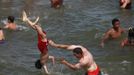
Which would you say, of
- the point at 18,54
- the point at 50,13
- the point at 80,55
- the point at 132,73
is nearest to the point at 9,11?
the point at 50,13

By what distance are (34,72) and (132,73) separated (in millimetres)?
3096

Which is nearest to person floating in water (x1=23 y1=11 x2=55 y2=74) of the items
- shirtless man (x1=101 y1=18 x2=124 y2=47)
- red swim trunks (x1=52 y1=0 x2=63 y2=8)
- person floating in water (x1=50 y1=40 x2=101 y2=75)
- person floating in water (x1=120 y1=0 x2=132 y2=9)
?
person floating in water (x1=50 y1=40 x2=101 y2=75)

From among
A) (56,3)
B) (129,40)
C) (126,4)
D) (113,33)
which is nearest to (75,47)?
(129,40)

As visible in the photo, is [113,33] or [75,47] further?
[113,33]

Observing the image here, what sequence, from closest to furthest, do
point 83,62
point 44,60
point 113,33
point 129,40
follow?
1. point 83,62
2. point 44,60
3. point 129,40
4. point 113,33

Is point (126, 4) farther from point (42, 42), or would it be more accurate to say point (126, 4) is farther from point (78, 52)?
point (78, 52)

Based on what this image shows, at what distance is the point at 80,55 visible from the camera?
11500mm

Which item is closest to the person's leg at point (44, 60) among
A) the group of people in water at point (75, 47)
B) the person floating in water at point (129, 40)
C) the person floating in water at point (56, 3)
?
the group of people in water at point (75, 47)

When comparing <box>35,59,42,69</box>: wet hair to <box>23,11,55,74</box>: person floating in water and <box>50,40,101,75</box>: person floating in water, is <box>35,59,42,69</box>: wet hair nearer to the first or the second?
<box>23,11,55,74</box>: person floating in water

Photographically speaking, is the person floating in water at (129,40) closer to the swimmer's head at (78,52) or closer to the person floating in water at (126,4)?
the swimmer's head at (78,52)

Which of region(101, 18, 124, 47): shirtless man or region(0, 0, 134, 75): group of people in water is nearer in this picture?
region(0, 0, 134, 75): group of people in water

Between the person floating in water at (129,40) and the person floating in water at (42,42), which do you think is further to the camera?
the person floating in water at (129,40)

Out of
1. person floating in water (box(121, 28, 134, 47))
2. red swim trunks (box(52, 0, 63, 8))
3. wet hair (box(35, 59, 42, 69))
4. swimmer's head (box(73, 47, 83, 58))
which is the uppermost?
swimmer's head (box(73, 47, 83, 58))

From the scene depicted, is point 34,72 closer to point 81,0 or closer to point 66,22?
point 66,22
